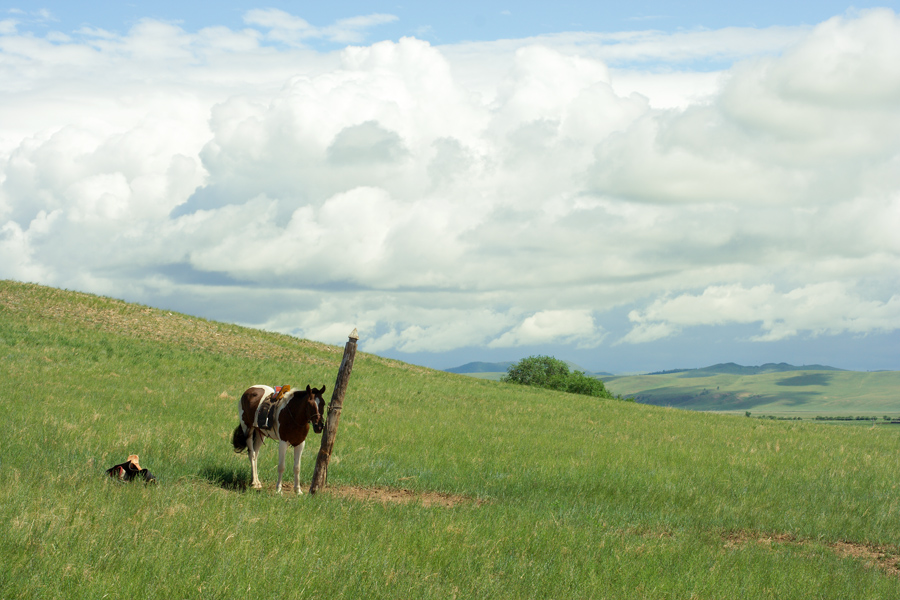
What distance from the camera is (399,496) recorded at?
44.2ft

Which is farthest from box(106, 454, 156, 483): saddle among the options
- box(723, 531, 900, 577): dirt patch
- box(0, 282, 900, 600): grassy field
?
box(723, 531, 900, 577): dirt patch

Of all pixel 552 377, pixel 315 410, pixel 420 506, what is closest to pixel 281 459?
pixel 315 410

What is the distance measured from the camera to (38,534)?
275 inches

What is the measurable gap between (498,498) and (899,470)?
16.1 meters

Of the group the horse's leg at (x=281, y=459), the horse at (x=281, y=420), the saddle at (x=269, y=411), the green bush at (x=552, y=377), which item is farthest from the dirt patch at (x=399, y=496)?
the green bush at (x=552, y=377)

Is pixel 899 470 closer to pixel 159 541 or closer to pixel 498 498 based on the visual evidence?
pixel 498 498

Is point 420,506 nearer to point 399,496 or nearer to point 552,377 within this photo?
point 399,496

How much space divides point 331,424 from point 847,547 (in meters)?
10.3

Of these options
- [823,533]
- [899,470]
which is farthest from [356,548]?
[899,470]

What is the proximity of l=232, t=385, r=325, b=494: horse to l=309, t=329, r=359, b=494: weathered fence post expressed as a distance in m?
0.31

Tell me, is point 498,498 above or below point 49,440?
below

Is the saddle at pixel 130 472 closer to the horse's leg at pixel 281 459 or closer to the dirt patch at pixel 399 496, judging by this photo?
the horse's leg at pixel 281 459

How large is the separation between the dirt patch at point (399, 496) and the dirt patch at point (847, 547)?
5.06m

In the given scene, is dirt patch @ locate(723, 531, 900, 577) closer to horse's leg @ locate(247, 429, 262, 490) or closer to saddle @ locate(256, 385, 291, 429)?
saddle @ locate(256, 385, 291, 429)
